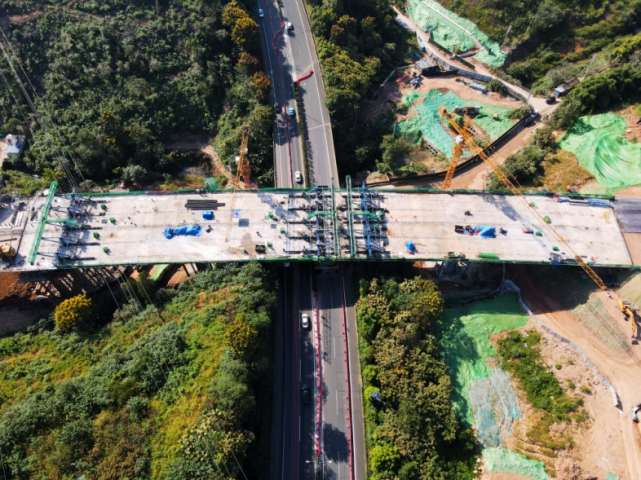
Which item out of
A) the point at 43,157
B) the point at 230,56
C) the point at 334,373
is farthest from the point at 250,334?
the point at 230,56

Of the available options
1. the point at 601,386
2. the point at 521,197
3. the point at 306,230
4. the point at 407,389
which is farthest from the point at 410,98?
the point at 601,386

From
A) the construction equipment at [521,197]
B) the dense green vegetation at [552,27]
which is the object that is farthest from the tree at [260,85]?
the dense green vegetation at [552,27]

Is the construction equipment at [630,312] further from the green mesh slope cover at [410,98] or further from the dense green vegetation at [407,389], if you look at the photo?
the green mesh slope cover at [410,98]

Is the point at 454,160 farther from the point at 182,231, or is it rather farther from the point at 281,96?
the point at 182,231

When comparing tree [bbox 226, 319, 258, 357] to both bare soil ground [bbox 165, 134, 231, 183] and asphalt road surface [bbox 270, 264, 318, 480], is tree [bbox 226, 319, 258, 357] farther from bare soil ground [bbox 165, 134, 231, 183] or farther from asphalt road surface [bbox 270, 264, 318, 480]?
bare soil ground [bbox 165, 134, 231, 183]

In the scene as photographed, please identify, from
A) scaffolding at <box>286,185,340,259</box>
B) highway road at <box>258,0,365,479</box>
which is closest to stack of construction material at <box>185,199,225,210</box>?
highway road at <box>258,0,365,479</box>

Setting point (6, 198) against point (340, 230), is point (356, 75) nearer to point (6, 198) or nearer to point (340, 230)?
point (340, 230)
